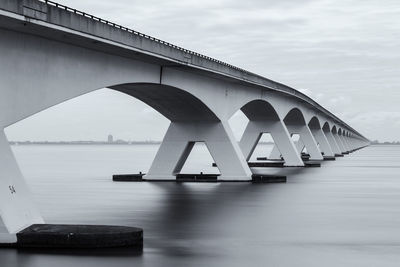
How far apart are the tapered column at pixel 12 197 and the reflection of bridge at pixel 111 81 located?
0.03 metres

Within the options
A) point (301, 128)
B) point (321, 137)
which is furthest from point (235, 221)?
point (321, 137)

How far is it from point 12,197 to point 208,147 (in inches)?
1258

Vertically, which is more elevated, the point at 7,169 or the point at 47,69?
the point at 47,69

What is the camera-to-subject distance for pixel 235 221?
30984 millimetres

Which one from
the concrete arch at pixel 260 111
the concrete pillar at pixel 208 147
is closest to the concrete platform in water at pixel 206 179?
the concrete pillar at pixel 208 147

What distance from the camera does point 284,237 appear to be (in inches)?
1019

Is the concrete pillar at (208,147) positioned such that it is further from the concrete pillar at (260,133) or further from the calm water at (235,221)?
the concrete pillar at (260,133)

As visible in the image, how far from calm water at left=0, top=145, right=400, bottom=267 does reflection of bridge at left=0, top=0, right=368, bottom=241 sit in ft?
8.91

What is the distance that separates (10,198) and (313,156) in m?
91.7

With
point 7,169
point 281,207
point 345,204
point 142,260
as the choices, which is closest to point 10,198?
point 7,169

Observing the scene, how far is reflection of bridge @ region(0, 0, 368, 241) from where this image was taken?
80.5 ft

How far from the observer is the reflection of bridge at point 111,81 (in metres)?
24.5

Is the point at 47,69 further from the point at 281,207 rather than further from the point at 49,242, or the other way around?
the point at 281,207

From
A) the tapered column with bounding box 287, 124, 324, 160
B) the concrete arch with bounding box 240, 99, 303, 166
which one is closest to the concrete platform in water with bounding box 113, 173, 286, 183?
the concrete arch with bounding box 240, 99, 303, 166
